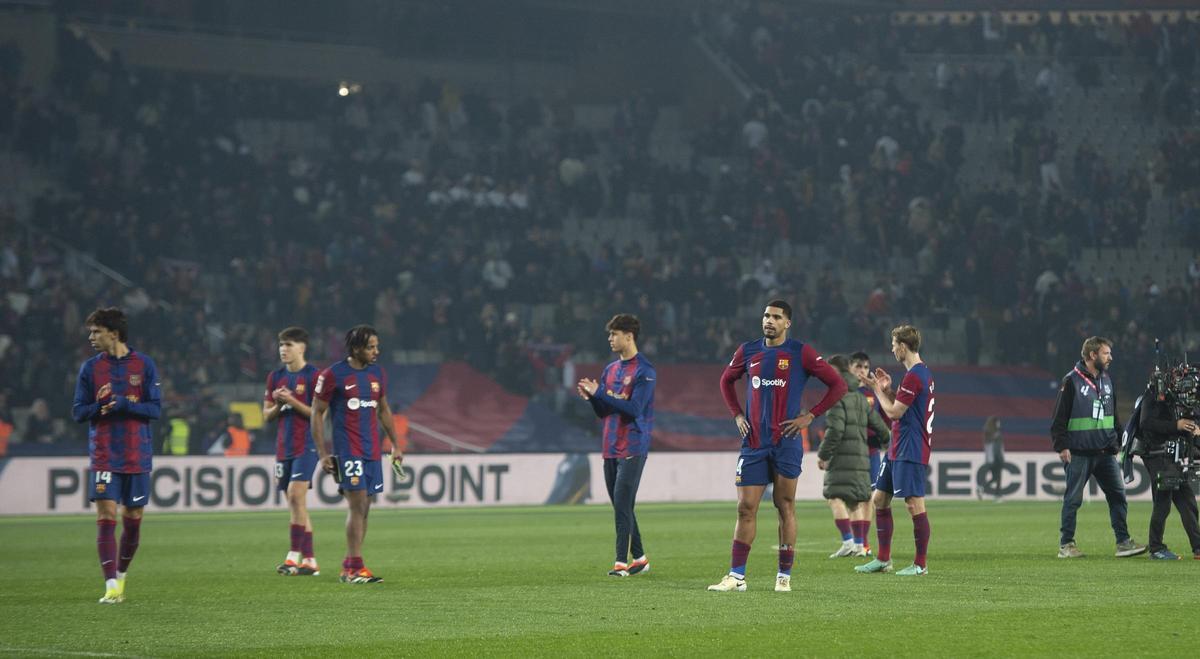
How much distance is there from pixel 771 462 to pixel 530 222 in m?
27.3

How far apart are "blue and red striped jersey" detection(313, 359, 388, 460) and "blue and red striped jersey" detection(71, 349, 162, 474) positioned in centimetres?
178

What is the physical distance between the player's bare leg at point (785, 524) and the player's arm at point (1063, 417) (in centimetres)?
508

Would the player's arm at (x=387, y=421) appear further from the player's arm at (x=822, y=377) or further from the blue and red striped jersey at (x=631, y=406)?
the player's arm at (x=822, y=377)

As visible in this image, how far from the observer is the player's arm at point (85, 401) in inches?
508

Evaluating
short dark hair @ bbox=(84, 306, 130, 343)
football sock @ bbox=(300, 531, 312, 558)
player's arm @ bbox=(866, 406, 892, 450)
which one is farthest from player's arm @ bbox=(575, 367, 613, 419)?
player's arm @ bbox=(866, 406, 892, 450)

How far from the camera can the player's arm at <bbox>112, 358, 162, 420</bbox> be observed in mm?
12961

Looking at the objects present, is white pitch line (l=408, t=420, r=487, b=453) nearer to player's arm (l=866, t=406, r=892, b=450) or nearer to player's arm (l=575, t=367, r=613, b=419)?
player's arm (l=866, t=406, r=892, b=450)

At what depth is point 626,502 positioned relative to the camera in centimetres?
1520

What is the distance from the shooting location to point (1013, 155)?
4256 cm

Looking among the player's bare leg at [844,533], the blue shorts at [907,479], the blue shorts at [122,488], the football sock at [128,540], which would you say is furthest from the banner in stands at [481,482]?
the blue shorts at [907,479]

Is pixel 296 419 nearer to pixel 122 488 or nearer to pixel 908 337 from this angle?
pixel 122 488

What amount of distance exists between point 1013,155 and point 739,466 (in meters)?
31.8

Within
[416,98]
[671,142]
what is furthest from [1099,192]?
[416,98]

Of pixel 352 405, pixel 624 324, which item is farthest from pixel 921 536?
pixel 352 405
